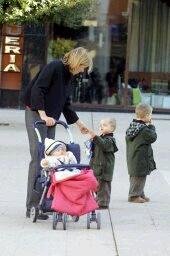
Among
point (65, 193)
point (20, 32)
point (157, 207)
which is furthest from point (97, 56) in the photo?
point (65, 193)

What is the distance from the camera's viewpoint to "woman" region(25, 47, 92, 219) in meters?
8.42

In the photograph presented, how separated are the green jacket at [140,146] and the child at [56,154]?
1.66 m

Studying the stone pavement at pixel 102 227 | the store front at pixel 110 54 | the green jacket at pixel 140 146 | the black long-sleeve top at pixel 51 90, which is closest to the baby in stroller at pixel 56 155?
the black long-sleeve top at pixel 51 90

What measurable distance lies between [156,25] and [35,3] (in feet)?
22.1

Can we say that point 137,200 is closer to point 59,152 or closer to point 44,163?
point 59,152

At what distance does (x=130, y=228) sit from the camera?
8242 millimetres

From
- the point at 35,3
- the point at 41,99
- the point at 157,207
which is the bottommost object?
the point at 157,207

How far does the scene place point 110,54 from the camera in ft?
73.3

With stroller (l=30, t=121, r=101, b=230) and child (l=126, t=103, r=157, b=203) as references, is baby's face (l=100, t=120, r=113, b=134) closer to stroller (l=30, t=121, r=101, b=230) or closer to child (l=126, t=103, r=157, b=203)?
child (l=126, t=103, r=157, b=203)

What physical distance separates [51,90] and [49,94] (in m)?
0.05

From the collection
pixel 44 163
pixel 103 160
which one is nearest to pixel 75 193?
pixel 44 163

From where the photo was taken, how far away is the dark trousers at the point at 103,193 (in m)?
9.27

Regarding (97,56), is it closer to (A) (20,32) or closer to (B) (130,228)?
(A) (20,32)

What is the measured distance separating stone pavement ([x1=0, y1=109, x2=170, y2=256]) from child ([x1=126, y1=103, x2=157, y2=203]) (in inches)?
8.4
